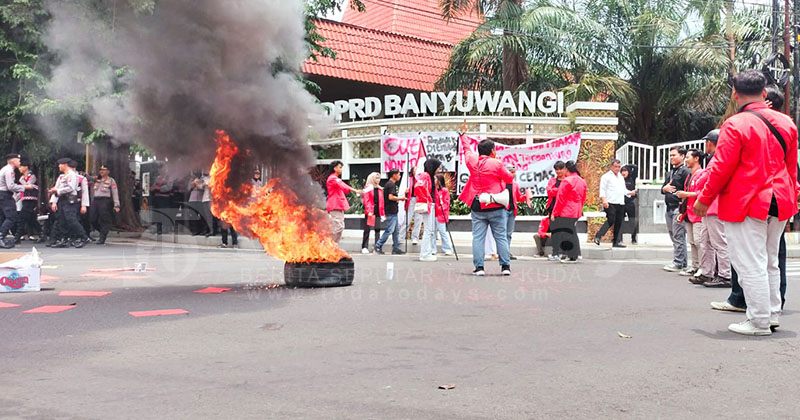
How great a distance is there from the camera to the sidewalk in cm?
1373

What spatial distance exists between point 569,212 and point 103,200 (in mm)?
10337

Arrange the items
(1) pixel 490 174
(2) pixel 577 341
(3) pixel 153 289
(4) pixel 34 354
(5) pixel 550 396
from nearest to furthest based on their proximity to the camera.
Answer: (5) pixel 550 396
(4) pixel 34 354
(2) pixel 577 341
(3) pixel 153 289
(1) pixel 490 174

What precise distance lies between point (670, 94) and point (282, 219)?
67.5 feet

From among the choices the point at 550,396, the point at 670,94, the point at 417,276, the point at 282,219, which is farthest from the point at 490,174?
the point at 670,94

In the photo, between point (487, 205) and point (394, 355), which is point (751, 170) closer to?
point (394, 355)

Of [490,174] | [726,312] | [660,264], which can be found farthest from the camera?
[660,264]

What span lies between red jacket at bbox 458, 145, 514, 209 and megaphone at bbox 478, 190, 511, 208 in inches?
2.1

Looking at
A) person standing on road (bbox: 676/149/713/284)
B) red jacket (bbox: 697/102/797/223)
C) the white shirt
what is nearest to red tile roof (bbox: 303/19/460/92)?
the white shirt

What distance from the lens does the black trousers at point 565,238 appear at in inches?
476

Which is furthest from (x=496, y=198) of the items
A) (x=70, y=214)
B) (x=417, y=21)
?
(x=417, y=21)

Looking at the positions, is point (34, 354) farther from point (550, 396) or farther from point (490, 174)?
point (490, 174)

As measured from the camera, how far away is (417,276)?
977cm

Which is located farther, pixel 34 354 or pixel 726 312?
pixel 726 312

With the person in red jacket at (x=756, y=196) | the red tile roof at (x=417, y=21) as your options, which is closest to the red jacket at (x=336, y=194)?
the person in red jacket at (x=756, y=196)
